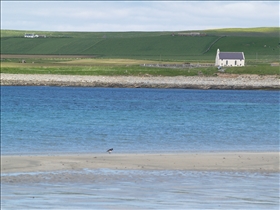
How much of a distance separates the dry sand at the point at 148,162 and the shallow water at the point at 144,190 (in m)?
1.06

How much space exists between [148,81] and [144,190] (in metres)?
83.5

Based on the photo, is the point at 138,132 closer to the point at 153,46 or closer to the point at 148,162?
the point at 148,162

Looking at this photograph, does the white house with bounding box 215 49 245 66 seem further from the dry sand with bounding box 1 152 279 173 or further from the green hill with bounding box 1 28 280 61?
the dry sand with bounding box 1 152 279 173

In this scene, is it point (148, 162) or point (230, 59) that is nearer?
point (148, 162)

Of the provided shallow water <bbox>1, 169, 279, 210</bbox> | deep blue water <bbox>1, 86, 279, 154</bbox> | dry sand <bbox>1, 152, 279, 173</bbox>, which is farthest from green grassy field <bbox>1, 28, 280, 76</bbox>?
shallow water <bbox>1, 169, 279, 210</bbox>

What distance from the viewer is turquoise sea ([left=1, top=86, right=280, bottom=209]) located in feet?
50.1

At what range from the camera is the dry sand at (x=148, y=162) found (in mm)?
21000

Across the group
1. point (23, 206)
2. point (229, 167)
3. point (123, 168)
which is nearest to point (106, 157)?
point (123, 168)

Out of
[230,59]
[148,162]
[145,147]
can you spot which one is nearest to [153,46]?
[230,59]

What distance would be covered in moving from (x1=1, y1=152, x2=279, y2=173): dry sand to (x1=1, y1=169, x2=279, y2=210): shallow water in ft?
3.49

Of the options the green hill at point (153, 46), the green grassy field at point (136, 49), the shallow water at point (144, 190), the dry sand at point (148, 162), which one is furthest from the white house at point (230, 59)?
the shallow water at point (144, 190)

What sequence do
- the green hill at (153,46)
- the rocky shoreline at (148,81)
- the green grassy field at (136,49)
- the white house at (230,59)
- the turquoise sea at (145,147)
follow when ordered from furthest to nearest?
the green hill at (153,46) → the green grassy field at (136,49) → the white house at (230,59) → the rocky shoreline at (148,81) → the turquoise sea at (145,147)

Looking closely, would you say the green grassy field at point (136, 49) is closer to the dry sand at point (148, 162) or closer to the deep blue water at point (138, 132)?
the deep blue water at point (138, 132)

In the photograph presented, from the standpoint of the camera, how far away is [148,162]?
22812 millimetres
